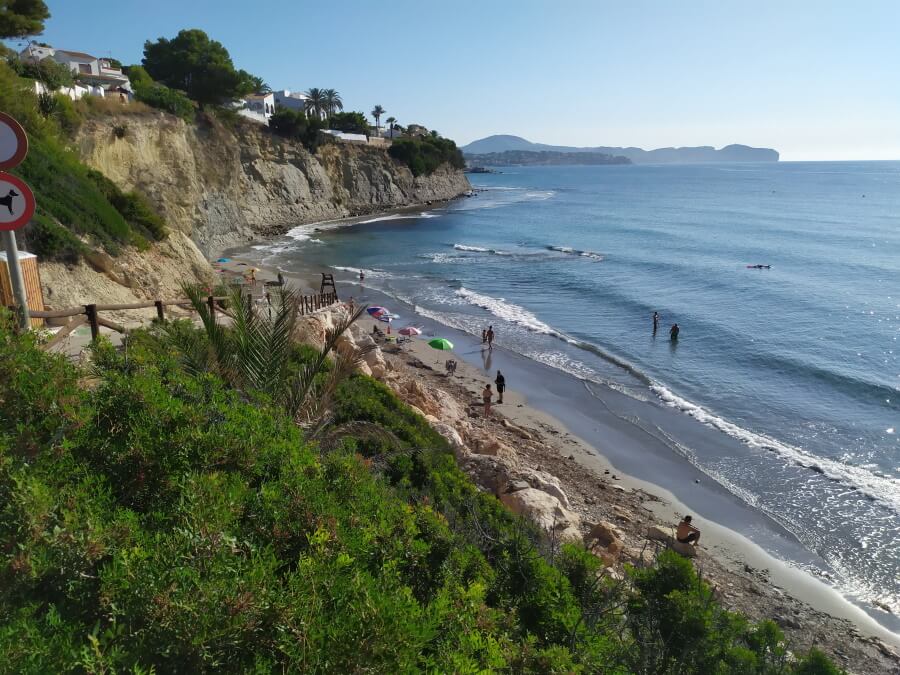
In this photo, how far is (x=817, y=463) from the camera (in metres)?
16.5

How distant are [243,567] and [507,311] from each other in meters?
31.2

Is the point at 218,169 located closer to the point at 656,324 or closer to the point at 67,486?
the point at 656,324

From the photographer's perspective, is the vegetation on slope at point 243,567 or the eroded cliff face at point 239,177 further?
the eroded cliff face at point 239,177

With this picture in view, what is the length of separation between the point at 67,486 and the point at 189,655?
1.48 m

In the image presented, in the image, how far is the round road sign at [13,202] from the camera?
473 cm

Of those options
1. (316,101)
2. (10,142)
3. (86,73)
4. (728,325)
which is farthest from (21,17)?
(316,101)

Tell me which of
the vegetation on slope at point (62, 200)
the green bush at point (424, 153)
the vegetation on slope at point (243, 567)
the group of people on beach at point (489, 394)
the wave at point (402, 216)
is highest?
the green bush at point (424, 153)

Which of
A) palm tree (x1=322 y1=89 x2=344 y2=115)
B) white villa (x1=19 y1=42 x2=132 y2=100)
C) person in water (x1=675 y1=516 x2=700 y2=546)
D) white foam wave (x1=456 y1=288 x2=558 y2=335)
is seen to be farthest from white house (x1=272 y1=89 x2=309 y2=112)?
person in water (x1=675 y1=516 x2=700 y2=546)

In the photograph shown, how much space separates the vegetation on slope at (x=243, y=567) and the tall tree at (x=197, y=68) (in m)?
54.2

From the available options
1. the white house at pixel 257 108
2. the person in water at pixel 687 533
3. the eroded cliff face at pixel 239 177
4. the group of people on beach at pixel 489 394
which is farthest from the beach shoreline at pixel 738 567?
the white house at pixel 257 108

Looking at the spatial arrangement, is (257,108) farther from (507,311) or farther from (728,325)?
(728,325)

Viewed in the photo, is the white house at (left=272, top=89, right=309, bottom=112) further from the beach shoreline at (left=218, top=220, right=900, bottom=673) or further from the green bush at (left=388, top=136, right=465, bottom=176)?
the beach shoreline at (left=218, top=220, right=900, bottom=673)

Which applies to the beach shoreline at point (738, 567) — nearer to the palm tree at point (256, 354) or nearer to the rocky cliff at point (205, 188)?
the palm tree at point (256, 354)

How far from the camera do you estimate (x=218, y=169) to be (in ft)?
163
